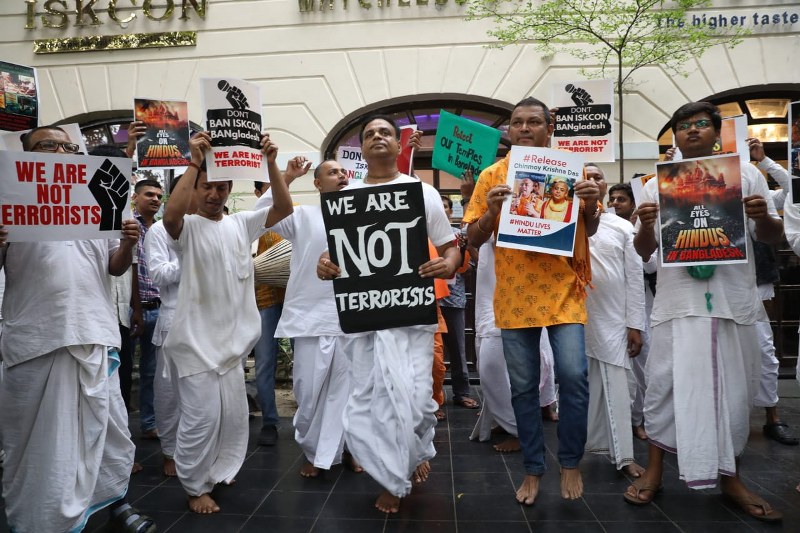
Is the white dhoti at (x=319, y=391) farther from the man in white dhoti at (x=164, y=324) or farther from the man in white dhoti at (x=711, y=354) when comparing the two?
the man in white dhoti at (x=711, y=354)

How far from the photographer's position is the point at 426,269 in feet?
11.0

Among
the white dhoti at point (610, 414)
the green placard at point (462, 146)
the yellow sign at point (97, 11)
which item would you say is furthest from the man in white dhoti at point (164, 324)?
the yellow sign at point (97, 11)

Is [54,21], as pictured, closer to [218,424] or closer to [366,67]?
[366,67]

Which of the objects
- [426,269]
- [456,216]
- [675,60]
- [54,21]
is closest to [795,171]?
[426,269]

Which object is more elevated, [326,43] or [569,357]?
[326,43]

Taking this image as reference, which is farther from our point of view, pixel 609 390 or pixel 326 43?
pixel 326 43

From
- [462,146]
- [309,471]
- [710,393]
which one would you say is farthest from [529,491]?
[462,146]

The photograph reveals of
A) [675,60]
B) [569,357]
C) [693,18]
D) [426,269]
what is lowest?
[569,357]

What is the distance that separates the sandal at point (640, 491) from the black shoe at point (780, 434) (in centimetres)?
183

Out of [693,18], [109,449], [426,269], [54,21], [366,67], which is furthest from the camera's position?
[54,21]

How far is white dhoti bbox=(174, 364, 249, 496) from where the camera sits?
347 cm

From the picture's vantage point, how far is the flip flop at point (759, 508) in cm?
311

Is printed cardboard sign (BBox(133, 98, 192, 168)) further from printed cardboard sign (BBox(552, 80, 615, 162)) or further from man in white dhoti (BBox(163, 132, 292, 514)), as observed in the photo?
printed cardboard sign (BBox(552, 80, 615, 162))

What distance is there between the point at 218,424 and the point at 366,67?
6.61m
